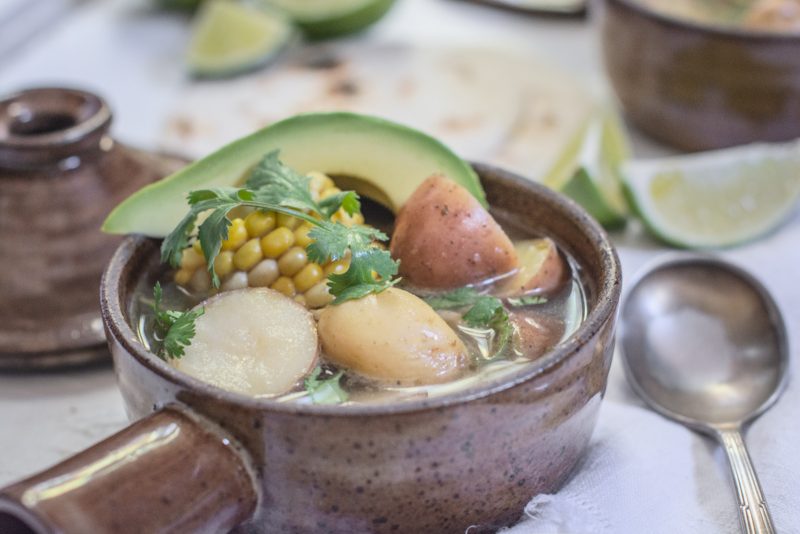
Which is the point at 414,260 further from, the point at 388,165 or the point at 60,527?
the point at 60,527

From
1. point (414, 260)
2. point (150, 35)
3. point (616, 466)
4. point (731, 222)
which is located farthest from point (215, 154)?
point (150, 35)

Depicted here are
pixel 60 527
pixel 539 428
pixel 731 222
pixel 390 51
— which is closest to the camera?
pixel 60 527

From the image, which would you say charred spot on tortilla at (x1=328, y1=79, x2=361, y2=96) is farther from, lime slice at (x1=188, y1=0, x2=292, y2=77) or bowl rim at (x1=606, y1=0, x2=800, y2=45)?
bowl rim at (x1=606, y1=0, x2=800, y2=45)

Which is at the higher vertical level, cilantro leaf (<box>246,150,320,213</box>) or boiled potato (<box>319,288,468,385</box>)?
cilantro leaf (<box>246,150,320,213</box>)

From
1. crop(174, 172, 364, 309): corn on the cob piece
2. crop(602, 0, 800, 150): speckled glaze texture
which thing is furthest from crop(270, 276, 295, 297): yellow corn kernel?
crop(602, 0, 800, 150): speckled glaze texture

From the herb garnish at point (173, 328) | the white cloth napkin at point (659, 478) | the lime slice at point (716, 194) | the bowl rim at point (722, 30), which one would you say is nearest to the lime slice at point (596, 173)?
the lime slice at point (716, 194)

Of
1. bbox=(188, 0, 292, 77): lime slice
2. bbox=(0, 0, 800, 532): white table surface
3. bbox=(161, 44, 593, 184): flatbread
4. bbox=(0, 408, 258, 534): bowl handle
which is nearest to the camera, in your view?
bbox=(0, 408, 258, 534): bowl handle

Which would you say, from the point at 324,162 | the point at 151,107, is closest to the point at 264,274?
the point at 324,162
